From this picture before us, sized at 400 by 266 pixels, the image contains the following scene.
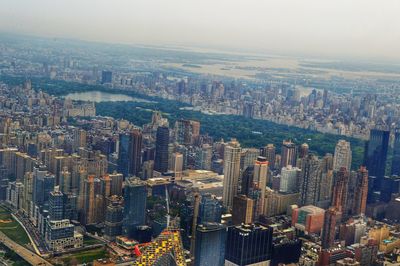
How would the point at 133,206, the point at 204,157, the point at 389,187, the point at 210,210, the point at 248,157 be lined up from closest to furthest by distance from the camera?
1. the point at 210,210
2. the point at 133,206
3. the point at 389,187
4. the point at 248,157
5. the point at 204,157

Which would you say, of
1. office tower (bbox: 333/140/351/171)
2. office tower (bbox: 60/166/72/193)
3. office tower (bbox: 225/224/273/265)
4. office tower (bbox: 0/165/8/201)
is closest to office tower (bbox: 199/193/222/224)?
office tower (bbox: 225/224/273/265)

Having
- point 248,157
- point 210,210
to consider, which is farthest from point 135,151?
point 210,210

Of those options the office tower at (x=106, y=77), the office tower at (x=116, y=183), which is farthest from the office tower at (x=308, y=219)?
the office tower at (x=106, y=77)

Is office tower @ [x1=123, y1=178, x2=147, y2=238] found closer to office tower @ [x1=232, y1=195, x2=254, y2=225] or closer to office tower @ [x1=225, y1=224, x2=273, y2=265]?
office tower @ [x1=232, y1=195, x2=254, y2=225]

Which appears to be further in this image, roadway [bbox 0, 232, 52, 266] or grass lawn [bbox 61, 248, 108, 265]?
grass lawn [bbox 61, 248, 108, 265]

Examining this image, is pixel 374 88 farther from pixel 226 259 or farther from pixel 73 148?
pixel 73 148

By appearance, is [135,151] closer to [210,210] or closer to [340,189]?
[210,210]
